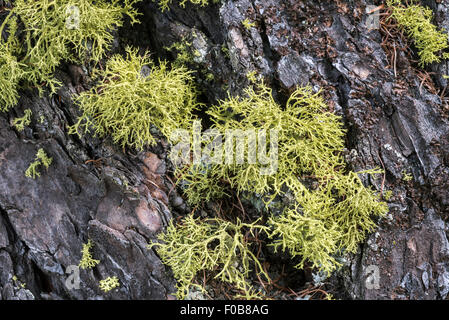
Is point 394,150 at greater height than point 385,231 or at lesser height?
greater

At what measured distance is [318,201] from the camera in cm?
312

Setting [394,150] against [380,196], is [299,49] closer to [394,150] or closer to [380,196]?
[394,150]

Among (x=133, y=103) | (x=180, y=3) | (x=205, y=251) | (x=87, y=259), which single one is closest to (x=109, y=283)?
(x=87, y=259)

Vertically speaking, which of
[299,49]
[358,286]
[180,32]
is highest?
[180,32]

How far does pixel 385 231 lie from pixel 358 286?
531 millimetres

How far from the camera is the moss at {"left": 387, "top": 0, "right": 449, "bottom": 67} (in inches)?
129

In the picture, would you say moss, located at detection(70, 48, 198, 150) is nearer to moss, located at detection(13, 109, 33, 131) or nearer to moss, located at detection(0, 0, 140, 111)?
moss, located at detection(0, 0, 140, 111)

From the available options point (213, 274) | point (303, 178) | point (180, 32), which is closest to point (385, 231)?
point (303, 178)

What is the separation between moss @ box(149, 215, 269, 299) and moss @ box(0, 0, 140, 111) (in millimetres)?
1661

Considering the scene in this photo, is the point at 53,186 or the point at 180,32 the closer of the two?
the point at 53,186

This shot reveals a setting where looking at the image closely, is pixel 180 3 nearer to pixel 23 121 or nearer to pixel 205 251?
pixel 23 121

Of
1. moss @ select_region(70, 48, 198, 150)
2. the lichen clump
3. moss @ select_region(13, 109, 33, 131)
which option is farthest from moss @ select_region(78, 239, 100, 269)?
the lichen clump

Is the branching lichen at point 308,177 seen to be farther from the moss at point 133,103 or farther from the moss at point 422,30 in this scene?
the moss at point 422,30

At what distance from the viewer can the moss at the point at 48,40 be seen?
2992 millimetres
